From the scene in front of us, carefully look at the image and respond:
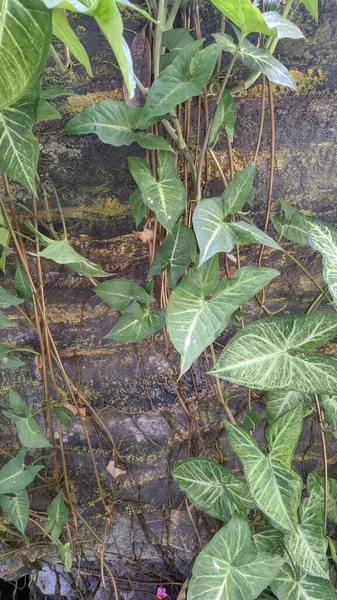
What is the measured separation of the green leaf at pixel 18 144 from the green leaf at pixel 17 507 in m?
0.73

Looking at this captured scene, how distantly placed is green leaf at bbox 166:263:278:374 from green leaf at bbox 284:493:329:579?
409 mm

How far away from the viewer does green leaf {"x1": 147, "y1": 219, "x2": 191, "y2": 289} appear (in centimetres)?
85

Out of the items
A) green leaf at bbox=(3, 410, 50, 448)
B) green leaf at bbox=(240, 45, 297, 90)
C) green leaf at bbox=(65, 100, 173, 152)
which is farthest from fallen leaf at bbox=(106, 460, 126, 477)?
green leaf at bbox=(240, 45, 297, 90)

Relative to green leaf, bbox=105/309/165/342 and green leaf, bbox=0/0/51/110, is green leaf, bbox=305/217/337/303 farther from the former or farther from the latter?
green leaf, bbox=0/0/51/110

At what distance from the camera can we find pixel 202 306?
2.53 feet

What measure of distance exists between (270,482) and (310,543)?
0.19 meters

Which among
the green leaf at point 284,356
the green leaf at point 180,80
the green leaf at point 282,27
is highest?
the green leaf at point 282,27

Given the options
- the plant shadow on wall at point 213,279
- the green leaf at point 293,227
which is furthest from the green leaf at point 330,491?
the green leaf at point 293,227

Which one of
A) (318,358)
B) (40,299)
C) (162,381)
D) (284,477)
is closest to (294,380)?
(318,358)

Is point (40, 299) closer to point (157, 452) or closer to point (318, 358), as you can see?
point (157, 452)

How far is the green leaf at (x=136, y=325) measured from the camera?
0.93 meters

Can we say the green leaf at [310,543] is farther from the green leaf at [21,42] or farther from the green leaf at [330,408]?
the green leaf at [21,42]

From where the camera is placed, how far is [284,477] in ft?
2.60

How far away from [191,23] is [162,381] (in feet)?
2.56
